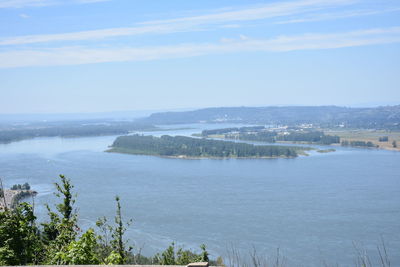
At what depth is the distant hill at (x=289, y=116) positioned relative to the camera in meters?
45.0

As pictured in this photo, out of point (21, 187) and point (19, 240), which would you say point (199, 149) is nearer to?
point (21, 187)

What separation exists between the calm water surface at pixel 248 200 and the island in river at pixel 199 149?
2.20 m

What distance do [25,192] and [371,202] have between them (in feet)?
28.9

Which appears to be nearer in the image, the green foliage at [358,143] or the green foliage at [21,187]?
the green foliage at [21,187]

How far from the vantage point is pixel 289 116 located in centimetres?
5881

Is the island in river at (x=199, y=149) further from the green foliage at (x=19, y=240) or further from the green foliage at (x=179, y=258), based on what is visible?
the green foliage at (x=19, y=240)

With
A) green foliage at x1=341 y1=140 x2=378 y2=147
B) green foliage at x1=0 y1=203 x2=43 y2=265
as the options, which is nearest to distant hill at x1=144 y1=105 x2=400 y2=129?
green foliage at x1=341 y1=140 x2=378 y2=147

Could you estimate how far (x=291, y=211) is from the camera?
404 inches

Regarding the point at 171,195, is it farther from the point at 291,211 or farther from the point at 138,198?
the point at 291,211

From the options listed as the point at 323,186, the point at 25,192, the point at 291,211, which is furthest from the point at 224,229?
the point at 25,192

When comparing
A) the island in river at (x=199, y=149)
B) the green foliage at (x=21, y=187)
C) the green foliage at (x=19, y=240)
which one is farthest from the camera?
the island in river at (x=199, y=149)

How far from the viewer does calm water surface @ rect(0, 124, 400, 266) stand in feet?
26.0

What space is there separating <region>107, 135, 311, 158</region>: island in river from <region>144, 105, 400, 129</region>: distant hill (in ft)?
69.0

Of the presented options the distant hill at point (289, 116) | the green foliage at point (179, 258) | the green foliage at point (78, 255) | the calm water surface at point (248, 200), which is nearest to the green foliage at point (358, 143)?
the calm water surface at point (248, 200)
